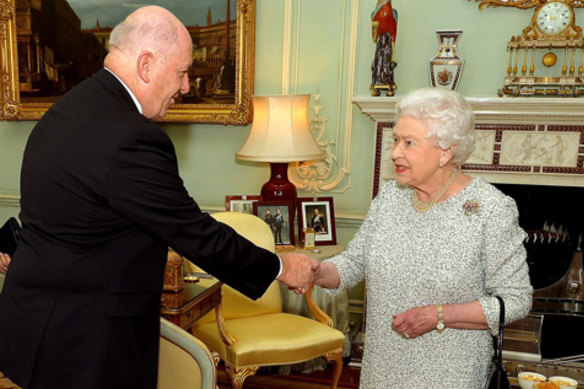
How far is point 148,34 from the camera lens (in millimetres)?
1652

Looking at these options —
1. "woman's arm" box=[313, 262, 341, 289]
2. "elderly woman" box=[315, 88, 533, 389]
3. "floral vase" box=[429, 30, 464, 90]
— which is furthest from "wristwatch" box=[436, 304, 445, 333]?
"floral vase" box=[429, 30, 464, 90]

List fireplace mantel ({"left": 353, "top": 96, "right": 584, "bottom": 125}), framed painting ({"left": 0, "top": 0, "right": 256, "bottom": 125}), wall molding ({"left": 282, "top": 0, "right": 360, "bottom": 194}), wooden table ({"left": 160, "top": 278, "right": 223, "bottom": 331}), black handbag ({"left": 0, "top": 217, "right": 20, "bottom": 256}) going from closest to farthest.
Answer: wooden table ({"left": 160, "top": 278, "right": 223, "bottom": 331}) → black handbag ({"left": 0, "top": 217, "right": 20, "bottom": 256}) → fireplace mantel ({"left": 353, "top": 96, "right": 584, "bottom": 125}) → wall molding ({"left": 282, "top": 0, "right": 360, "bottom": 194}) → framed painting ({"left": 0, "top": 0, "right": 256, "bottom": 125})

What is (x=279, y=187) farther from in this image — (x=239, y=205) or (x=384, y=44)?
(x=384, y=44)

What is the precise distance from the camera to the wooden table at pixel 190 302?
93.9 inches

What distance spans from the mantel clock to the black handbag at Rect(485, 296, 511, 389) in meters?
2.37

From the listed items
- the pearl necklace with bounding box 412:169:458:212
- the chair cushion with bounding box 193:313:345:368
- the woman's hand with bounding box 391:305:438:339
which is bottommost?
the chair cushion with bounding box 193:313:345:368

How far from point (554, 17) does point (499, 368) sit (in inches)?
111

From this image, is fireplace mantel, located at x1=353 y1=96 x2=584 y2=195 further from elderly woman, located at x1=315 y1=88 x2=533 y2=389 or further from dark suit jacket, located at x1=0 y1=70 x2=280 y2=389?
dark suit jacket, located at x1=0 y1=70 x2=280 y2=389

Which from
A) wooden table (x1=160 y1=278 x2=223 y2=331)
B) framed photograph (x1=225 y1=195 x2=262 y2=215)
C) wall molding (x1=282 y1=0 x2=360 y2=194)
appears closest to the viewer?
→ wooden table (x1=160 y1=278 x2=223 y2=331)

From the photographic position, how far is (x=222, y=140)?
4.44 m

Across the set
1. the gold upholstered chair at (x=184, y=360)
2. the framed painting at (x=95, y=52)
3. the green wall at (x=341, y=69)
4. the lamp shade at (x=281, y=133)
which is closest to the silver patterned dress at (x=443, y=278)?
the gold upholstered chair at (x=184, y=360)

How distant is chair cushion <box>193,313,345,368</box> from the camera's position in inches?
110

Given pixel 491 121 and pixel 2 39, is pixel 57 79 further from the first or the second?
pixel 491 121

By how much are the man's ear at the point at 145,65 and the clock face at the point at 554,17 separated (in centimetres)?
295
